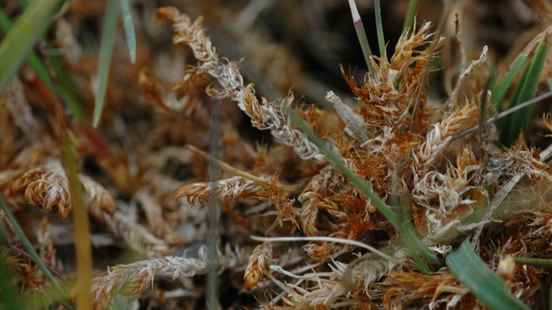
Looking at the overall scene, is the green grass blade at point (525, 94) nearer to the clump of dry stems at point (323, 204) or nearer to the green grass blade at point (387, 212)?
the clump of dry stems at point (323, 204)

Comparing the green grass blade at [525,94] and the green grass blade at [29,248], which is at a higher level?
the green grass blade at [29,248]

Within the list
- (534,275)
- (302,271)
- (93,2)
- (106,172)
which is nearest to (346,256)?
(302,271)

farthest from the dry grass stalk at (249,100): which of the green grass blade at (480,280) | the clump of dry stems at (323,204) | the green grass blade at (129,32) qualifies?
the green grass blade at (480,280)

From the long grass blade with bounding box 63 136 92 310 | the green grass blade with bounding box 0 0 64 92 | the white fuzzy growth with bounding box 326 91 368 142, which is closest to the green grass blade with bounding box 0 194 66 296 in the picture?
the long grass blade with bounding box 63 136 92 310

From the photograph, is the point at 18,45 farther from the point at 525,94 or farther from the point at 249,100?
the point at 525,94

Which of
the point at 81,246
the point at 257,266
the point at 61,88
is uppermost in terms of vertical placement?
the point at 61,88

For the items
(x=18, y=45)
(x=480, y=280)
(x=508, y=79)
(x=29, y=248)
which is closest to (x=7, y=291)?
(x=29, y=248)
